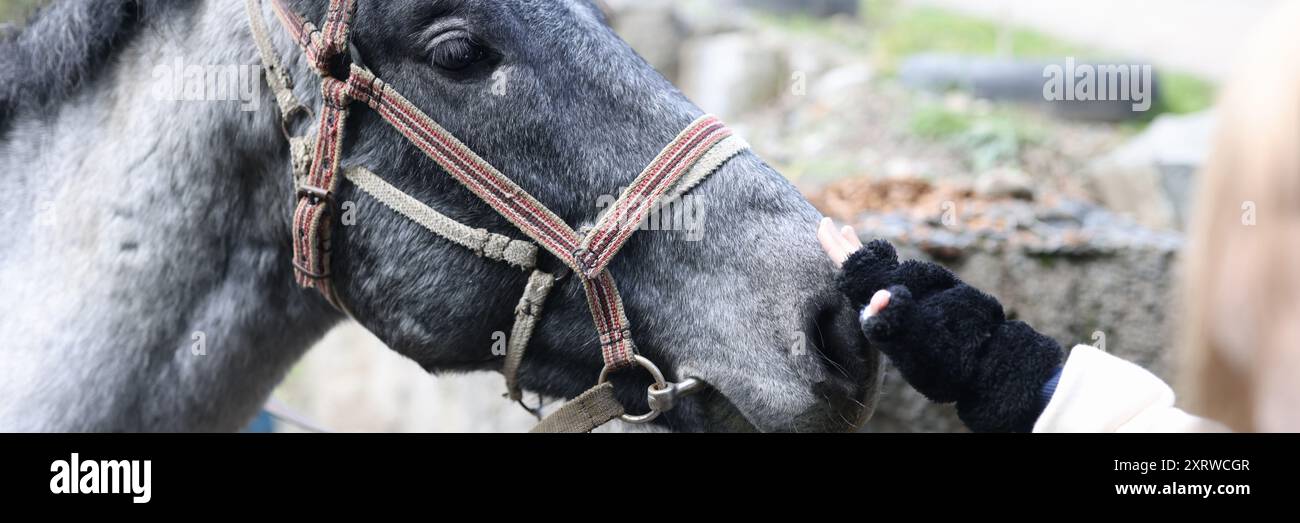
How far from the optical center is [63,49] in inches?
82.4

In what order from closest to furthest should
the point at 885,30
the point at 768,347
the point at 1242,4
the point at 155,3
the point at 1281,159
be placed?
the point at 1281,159 < the point at 768,347 < the point at 155,3 < the point at 885,30 < the point at 1242,4

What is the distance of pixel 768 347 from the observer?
1.84m

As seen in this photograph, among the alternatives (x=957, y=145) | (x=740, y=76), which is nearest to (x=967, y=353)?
(x=957, y=145)

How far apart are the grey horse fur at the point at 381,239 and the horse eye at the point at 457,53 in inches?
0.9

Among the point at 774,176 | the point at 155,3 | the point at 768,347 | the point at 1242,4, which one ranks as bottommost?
the point at 1242,4

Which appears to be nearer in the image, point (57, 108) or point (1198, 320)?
point (1198, 320)

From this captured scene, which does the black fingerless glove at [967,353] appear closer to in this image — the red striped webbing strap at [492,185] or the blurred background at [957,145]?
the red striped webbing strap at [492,185]

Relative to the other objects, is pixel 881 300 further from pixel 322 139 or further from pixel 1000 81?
pixel 1000 81

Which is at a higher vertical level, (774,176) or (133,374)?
(774,176)

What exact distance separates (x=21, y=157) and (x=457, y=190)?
110 cm

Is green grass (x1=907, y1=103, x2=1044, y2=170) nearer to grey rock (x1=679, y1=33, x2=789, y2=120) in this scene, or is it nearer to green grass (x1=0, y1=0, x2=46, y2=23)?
grey rock (x1=679, y1=33, x2=789, y2=120)

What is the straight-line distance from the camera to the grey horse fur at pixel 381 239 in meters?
1.88
